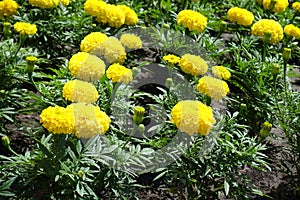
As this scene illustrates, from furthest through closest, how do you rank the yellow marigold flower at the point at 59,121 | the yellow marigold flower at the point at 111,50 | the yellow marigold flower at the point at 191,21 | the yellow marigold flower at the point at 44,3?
the yellow marigold flower at the point at 44,3
the yellow marigold flower at the point at 191,21
the yellow marigold flower at the point at 111,50
the yellow marigold flower at the point at 59,121

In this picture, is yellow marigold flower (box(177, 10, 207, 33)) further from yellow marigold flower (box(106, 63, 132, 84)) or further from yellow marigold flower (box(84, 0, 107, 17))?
yellow marigold flower (box(106, 63, 132, 84))

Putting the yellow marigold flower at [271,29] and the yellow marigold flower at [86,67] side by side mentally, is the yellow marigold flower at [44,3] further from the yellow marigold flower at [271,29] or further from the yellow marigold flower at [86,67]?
the yellow marigold flower at [271,29]

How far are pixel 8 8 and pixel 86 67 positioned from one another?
114 centimetres

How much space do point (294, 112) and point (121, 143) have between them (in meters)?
1.24

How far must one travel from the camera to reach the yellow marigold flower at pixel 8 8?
3363 mm

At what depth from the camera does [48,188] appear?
Answer: 8.59ft

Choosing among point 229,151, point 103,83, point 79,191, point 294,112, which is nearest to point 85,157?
point 79,191

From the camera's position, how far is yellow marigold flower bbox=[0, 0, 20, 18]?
3.36 m

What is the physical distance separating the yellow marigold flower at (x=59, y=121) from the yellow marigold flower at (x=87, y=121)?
0.03m

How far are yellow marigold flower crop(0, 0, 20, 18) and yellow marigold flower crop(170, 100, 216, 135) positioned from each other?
1.57m

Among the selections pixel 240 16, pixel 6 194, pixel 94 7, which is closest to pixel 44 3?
pixel 94 7

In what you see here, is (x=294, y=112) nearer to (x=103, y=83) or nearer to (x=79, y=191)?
(x=103, y=83)

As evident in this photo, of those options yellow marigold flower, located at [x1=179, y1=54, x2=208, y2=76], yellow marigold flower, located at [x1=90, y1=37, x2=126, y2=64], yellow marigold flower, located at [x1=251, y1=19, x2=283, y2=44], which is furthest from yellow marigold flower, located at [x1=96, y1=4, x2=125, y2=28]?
yellow marigold flower, located at [x1=251, y1=19, x2=283, y2=44]

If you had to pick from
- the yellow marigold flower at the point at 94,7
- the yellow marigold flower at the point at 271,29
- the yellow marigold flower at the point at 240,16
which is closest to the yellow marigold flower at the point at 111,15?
the yellow marigold flower at the point at 94,7
